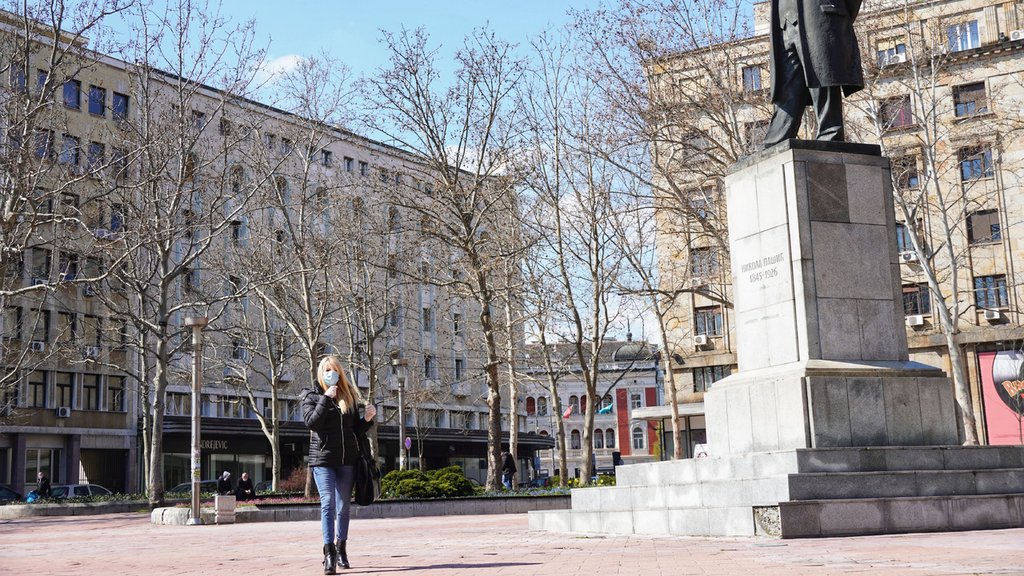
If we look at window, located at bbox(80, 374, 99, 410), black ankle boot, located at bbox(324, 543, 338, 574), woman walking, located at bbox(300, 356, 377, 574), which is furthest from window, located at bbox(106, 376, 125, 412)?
black ankle boot, located at bbox(324, 543, 338, 574)

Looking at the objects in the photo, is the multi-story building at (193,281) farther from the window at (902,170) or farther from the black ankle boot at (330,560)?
the black ankle boot at (330,560)

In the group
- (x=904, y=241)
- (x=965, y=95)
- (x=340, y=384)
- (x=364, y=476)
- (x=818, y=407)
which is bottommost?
(x=364, y=476)

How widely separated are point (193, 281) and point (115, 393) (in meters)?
6.55

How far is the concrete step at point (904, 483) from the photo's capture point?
1014 centimetres

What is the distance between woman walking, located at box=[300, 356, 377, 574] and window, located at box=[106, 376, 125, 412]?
44910 millimetres

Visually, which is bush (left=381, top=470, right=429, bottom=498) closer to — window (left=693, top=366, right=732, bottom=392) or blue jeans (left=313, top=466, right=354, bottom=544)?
blue jeans (left=313, top=466, right=354, bottom=544)

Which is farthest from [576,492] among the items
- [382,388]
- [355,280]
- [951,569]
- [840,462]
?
[382,388]

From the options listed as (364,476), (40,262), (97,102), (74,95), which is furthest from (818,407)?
(74,95)

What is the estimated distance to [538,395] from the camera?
107m

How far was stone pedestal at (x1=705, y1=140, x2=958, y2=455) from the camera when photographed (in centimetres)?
1127

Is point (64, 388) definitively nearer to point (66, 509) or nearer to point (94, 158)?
point (94, 158)

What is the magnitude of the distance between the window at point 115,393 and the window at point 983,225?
125 feet

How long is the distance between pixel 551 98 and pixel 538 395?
76935 mm

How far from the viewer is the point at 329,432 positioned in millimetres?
9102
